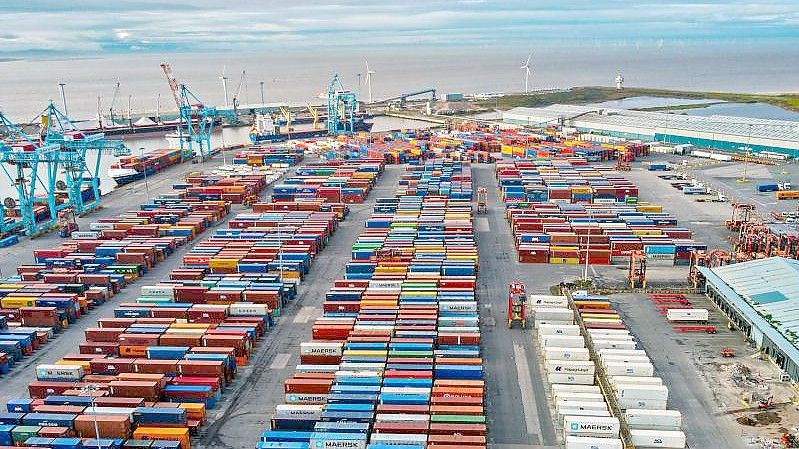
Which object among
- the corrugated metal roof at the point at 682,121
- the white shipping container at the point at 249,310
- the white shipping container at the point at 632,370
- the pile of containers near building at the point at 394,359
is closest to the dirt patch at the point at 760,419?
the white shipping container at the point at 632,370

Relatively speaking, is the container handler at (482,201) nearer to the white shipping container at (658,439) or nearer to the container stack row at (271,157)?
the container stack row at (271,157)

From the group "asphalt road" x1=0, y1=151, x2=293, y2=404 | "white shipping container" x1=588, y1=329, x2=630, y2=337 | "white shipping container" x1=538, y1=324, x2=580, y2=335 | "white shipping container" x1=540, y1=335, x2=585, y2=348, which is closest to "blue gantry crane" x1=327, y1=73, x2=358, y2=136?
"asphalt road" x1=0, y1=151, x2=293, y2=404

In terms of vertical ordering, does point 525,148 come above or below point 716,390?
above

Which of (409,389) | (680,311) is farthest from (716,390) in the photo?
(409,389)

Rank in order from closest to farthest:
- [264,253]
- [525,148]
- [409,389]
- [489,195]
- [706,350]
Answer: [409,389] < [706,350] < [264,253] < [489,195] < [525,148]

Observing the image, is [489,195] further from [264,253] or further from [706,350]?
[706,350]

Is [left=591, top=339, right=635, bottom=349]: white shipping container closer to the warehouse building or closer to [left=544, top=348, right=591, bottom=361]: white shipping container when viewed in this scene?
[left=544, top=348, right=591, bottom=361]: white shipping container
